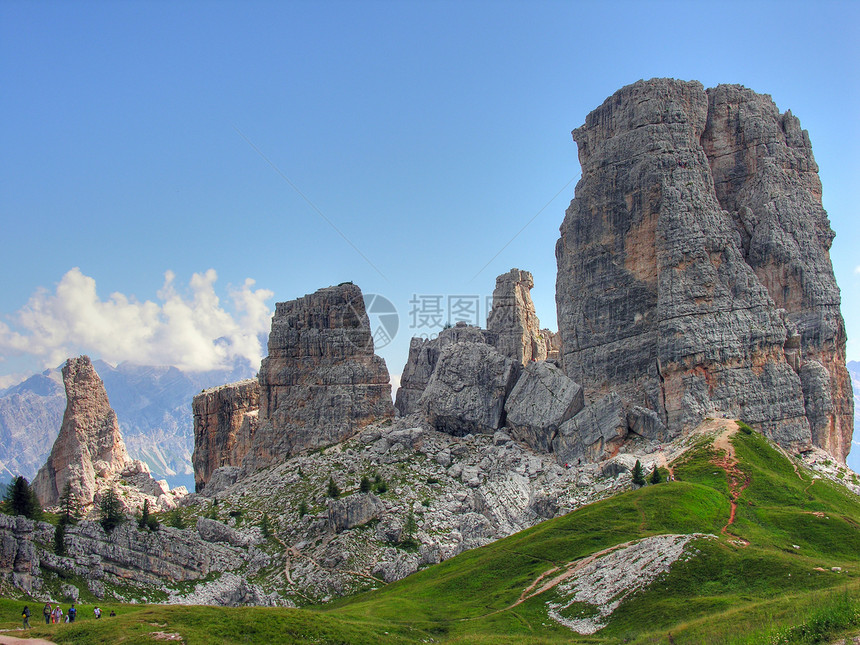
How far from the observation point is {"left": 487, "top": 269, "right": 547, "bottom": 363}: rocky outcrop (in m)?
118

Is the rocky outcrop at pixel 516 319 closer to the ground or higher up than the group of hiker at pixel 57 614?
higher up

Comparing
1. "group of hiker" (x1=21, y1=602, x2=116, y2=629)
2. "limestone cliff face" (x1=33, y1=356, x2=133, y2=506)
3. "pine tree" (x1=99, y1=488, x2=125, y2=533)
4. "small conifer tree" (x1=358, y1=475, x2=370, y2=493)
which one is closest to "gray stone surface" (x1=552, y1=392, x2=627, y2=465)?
"small conifer tree" (x1=358, y1=475, x2=370, y2=493)

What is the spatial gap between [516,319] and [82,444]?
73067 millimetres

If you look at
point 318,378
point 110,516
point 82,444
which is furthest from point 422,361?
point 110,516

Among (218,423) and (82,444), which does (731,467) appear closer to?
(218,423)

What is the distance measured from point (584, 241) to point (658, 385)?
22.3 m

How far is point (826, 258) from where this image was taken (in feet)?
295

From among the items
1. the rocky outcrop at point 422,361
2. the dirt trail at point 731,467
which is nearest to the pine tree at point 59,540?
the dirt trail at point 731,467

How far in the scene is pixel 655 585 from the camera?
46094 millimetres

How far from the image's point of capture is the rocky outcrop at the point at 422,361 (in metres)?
121

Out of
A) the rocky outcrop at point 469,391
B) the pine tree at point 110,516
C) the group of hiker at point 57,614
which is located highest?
the rocky outcrop at point 469,391

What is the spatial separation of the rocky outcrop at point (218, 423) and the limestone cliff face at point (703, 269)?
6085 centimetres

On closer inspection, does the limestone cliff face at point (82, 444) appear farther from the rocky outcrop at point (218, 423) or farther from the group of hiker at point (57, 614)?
the group of hiker at point (57, 614)

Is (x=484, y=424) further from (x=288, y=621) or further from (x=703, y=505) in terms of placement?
(x=288, y=621)
